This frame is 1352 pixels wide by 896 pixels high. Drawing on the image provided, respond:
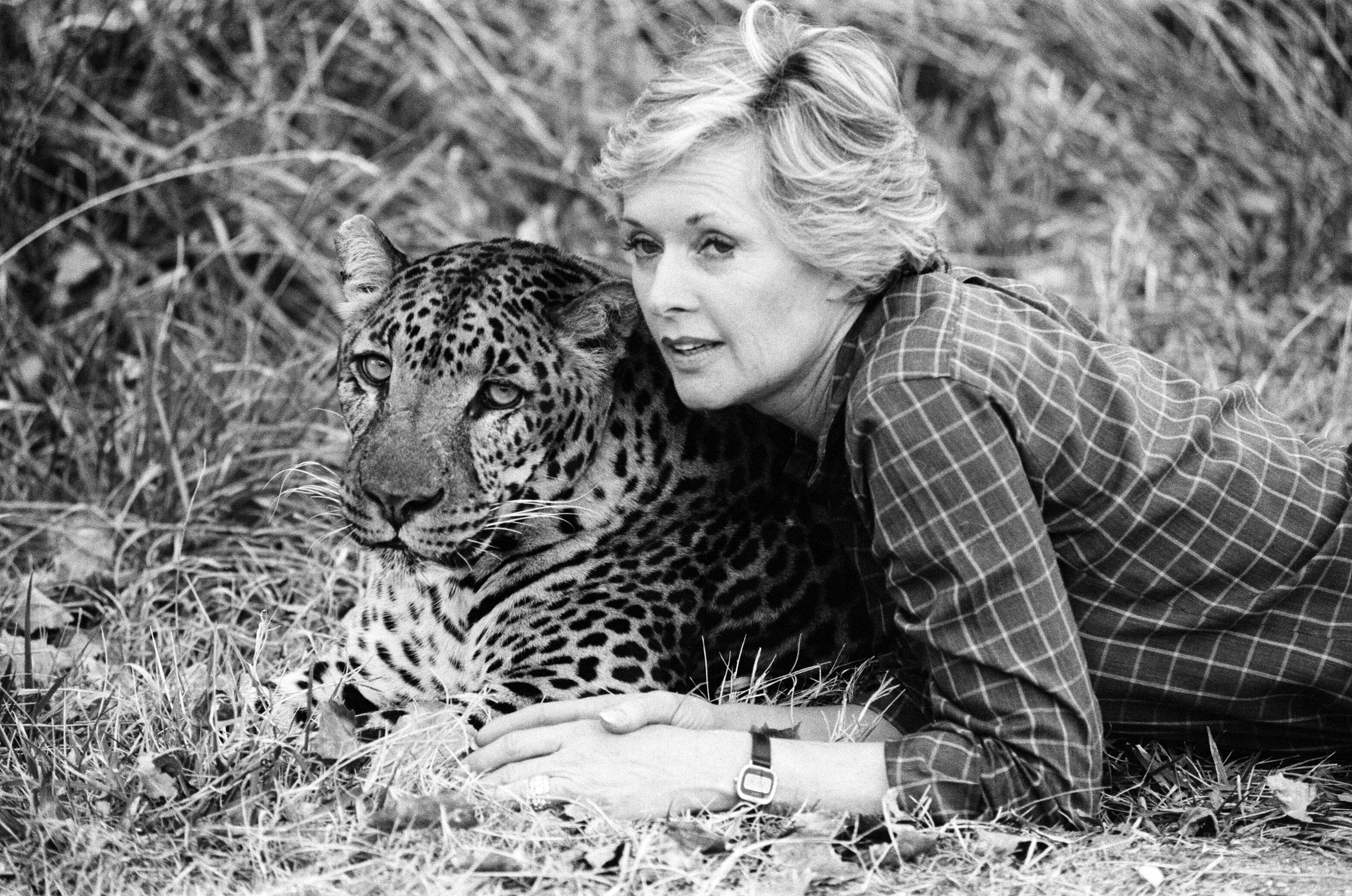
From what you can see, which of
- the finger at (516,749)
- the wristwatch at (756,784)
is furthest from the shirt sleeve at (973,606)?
the finger at (516,749)

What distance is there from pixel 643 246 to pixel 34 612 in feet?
8.30

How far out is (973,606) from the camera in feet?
11.4

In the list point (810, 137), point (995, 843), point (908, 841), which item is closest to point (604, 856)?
point (908, 841)

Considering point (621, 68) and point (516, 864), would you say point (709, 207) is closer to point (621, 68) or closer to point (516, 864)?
point (516, 864)

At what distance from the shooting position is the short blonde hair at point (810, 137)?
3.65 m

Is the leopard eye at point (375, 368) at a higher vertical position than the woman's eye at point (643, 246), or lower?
lower

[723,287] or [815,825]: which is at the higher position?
[723,287]

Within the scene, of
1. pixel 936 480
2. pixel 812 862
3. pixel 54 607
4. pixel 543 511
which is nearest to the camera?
pixel 936 480

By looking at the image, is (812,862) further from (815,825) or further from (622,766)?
(622,766)

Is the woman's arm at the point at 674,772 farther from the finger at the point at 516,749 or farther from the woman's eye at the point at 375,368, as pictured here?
the woman's eye at the point at 375,368

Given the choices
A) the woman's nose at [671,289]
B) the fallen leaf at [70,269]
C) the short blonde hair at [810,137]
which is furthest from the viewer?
the fallen leaf at [70,269]

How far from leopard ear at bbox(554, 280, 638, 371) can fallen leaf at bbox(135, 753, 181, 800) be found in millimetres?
1524

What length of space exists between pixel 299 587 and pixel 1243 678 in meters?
3.15

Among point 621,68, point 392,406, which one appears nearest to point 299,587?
point 392,406
